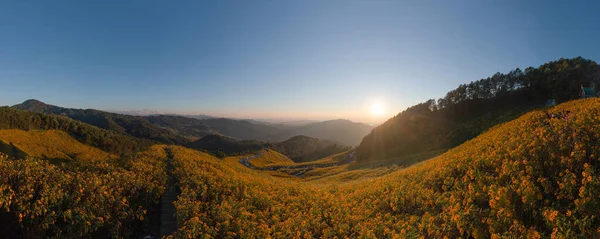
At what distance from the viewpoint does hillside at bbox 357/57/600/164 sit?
6775 centimetres

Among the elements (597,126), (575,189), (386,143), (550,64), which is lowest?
(386,143)

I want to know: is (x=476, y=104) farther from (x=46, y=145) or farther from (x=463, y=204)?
(x=46, y=145)

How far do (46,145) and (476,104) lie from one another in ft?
517

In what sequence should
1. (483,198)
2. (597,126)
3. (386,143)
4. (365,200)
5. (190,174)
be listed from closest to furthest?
(483,198) < (597,126) < (365,200) < (190,174) < (386,143)

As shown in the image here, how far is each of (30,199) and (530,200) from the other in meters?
18.9

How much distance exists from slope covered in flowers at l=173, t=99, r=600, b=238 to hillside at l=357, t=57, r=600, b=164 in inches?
2116

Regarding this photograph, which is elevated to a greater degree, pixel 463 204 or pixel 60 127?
pixel 60 127

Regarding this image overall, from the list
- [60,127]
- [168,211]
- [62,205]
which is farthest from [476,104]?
[60,127]

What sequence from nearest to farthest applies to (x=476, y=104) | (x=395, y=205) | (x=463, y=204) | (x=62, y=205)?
(x=463, y=204), (x=62, y=205), (x=395, y=205), (x=476, y=104)

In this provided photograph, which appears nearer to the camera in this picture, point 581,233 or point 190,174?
point 581,233

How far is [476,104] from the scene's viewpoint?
8481cm

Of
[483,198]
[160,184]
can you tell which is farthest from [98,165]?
[483,198]

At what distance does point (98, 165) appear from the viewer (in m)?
16.3

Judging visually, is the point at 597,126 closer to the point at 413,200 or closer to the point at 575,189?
the point at 575,189
